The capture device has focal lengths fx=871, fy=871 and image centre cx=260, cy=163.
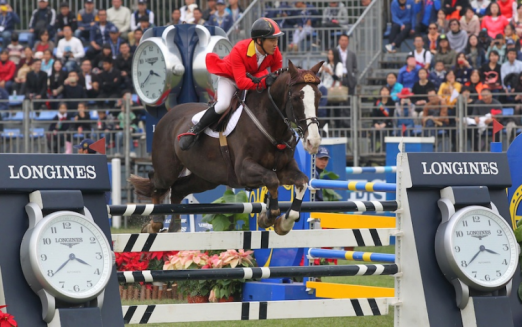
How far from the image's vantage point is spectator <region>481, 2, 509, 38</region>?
50.4ft

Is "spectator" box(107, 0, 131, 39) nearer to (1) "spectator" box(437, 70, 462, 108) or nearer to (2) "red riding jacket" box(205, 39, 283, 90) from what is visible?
(1) "spectator" box(437, 70, 462, 108)

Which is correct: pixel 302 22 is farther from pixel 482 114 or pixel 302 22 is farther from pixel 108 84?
pixel 482 114

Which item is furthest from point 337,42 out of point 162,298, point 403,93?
point 162,298

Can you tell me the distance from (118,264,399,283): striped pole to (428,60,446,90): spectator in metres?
9.35

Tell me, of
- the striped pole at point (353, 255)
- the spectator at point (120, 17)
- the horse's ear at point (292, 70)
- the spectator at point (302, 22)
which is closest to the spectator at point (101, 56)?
the spectator at point (120, 17)

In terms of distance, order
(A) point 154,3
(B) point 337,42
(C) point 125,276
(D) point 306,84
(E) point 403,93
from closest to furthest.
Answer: (C) point 125,276, (D) point 306,84, (E) point 403,93, (B) point 337,42, (A) point 154,3

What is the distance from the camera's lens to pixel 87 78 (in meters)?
15.5

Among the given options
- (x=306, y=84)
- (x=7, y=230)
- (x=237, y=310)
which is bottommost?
(x=237, y=310)

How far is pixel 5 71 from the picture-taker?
16.4 meters

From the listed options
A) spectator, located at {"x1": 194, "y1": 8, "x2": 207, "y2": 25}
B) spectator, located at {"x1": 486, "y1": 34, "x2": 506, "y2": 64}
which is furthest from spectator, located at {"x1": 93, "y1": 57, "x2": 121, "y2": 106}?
spectator, located at {"x1": 486, "y1": 34, "x2": 506, "y2": 64}

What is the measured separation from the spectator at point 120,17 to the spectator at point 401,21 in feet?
17.0

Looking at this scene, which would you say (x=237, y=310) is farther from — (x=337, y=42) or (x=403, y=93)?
(x=337, y=42)

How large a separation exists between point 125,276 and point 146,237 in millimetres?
326

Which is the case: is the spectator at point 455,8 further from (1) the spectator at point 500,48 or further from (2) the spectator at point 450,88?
(2) the spectator at point 450,88
